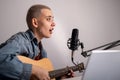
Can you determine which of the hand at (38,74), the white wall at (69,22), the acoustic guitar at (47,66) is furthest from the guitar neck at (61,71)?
the white wall at (69,22)

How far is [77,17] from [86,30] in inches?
5.5

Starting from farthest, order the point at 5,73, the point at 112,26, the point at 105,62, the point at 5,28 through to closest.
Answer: the point at 112,26
the point at 5,28
the point at 5,73
the point at 105,62

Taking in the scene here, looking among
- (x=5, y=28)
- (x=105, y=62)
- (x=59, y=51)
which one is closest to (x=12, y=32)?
(x=5, y=28)

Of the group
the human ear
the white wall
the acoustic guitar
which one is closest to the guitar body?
the acoustic guitar

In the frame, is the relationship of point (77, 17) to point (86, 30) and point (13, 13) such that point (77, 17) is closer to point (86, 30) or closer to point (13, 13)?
point (86, 30)

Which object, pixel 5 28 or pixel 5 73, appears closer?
pixel 5 73

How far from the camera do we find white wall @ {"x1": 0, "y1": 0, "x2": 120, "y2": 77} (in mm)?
1567

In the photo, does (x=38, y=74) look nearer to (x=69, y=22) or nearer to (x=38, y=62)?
(x=38, y=62)

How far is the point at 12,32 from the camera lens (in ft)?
5.16

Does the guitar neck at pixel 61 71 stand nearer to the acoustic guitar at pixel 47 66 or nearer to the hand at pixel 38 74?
the acoustic guitar at pixel 47 66

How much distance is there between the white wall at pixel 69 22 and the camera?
1.57m

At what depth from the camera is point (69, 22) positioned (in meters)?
1.82

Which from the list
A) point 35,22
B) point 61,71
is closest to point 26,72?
point 61,71

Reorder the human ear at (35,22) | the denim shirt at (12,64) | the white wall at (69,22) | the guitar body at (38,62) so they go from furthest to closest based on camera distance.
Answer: the white wall at (69,22) → the human ear at (35,22) → the guitar body at (38,62) → the denim shirt at (12,64)
